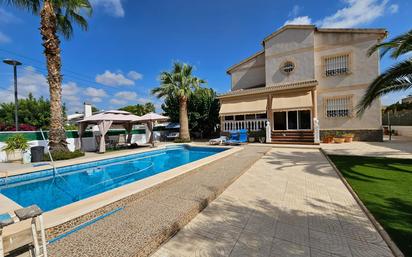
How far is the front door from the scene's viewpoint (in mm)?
21859

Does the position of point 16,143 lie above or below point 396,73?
below

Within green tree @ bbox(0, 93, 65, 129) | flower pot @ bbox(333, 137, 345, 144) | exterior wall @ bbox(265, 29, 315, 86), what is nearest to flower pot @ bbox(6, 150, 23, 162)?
exterior wall @ bbox(265, 29, 315, 86)

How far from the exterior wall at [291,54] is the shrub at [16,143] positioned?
2587 cm

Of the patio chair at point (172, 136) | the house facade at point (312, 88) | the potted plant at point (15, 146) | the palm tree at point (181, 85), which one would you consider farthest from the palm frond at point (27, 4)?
the patio chair at point (172, 136)

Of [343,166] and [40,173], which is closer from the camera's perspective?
[343,166]

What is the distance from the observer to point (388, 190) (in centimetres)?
639

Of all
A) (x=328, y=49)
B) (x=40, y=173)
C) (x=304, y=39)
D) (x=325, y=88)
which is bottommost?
(x=40, y=173)

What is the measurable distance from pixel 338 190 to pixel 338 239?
3.47m

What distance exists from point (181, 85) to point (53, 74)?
44.7ft

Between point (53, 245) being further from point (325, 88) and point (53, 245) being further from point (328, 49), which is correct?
point (328, 49)

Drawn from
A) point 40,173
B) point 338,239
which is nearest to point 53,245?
point 338,239

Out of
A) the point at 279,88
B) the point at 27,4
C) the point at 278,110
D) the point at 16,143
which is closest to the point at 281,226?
the point at 278,110

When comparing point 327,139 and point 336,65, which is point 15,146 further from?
point 336,65

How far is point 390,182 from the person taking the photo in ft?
23.5
